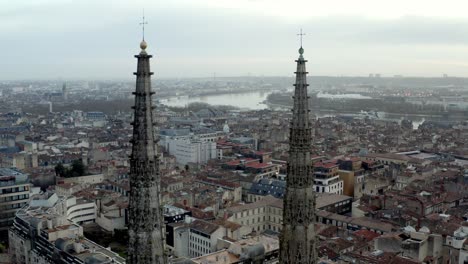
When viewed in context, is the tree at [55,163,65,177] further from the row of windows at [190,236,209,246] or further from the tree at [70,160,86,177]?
the row of windows at [190,236,209,246]

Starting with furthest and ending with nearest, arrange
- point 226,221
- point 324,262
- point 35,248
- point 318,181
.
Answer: point 318,181, point 226,221, point 35,248, point 324,262

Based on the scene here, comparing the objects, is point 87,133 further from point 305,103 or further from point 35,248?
point 305,103

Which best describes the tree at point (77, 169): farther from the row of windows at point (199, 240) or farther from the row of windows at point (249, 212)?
the row of windows at point (199, 240)

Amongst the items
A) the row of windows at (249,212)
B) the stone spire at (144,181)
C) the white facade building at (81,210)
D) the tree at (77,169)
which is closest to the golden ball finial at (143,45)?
the stone spire at (144,181)

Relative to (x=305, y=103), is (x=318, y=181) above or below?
below

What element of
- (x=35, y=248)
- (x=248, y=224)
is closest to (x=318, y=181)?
(x=248, y=224)

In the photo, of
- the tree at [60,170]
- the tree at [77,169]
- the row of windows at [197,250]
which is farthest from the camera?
the tree at [60,170]

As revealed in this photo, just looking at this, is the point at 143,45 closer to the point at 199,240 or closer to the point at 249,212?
the point at 199,240
